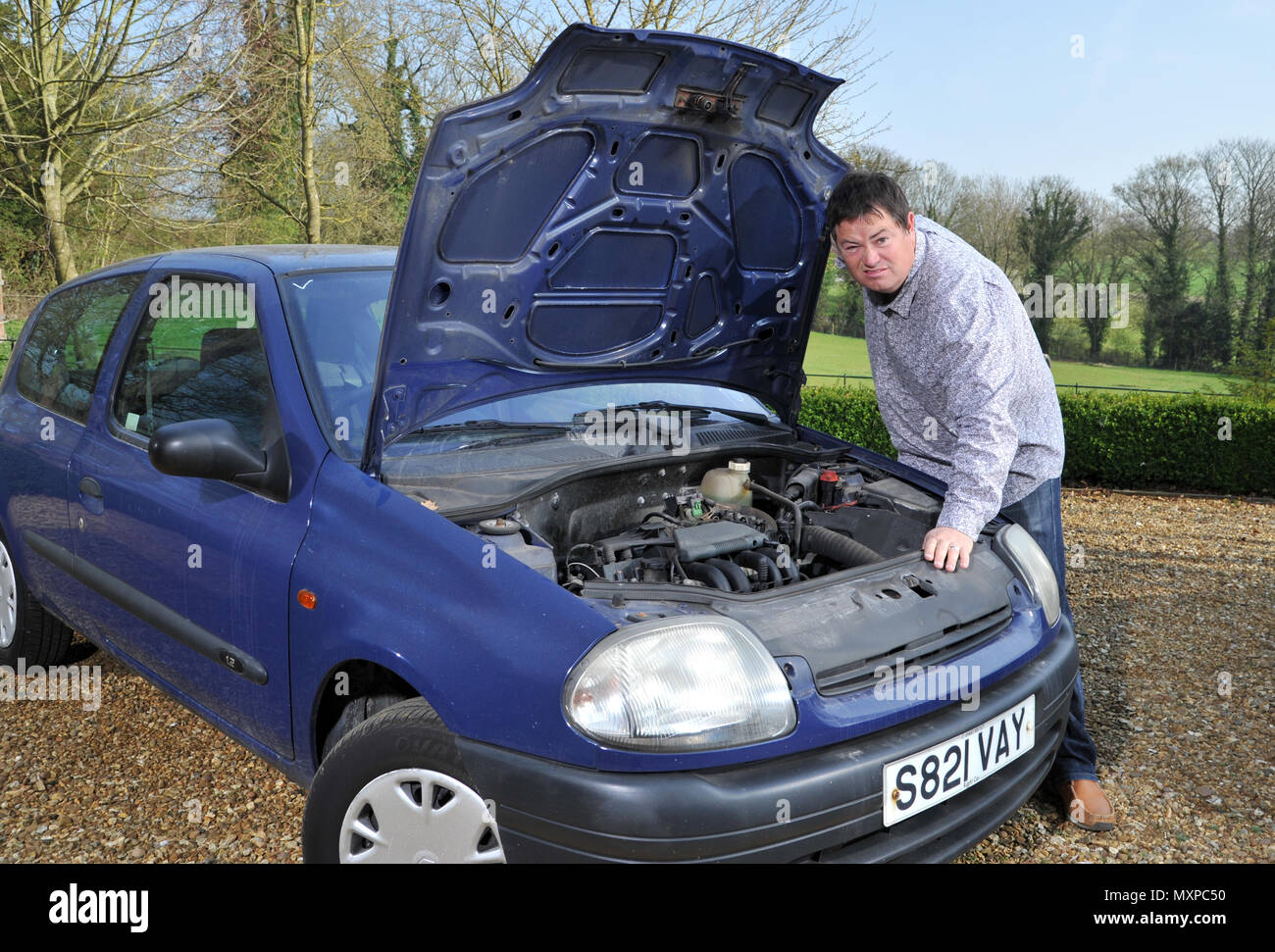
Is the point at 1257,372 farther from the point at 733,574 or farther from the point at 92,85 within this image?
the point at 92,85

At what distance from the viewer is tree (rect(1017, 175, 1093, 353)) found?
24.7 m

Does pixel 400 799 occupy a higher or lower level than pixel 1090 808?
higher

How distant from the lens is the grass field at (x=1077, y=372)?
19.2 m

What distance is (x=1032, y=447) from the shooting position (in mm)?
2963

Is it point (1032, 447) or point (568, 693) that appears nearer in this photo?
point (568, 693)

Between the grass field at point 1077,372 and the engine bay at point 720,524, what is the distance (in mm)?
14064

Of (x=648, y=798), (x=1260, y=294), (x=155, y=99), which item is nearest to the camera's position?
(x=648, y=798)

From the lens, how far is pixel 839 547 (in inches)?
107

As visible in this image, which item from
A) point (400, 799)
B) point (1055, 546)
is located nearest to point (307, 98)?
point (1055, 546)

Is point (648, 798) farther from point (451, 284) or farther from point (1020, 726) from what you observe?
point (451, 284)

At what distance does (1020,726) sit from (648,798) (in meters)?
1.03

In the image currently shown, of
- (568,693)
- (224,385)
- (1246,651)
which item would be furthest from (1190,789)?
(224,385)

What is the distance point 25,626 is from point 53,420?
38.4 inches

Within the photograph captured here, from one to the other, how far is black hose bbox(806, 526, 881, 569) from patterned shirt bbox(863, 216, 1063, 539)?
0.24m
